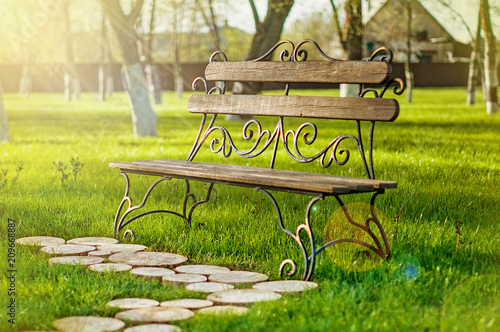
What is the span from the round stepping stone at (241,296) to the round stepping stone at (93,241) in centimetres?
154

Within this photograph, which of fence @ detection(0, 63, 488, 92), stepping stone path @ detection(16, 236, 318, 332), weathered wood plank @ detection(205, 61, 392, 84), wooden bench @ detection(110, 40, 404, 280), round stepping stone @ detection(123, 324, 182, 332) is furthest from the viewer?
fence @ detection(0, 63, 488, 92)

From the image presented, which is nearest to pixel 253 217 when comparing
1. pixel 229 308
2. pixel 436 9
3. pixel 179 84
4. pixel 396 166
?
pixel 229 308

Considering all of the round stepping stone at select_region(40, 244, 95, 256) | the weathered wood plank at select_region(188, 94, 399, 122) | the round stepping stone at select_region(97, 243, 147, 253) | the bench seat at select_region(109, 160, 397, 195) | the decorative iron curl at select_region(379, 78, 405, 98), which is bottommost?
the round stepping stone at select_region(97, 243, 147, 253)

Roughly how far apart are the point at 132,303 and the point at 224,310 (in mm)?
502

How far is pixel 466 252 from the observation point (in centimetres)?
419

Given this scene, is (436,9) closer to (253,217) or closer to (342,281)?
(253,217)

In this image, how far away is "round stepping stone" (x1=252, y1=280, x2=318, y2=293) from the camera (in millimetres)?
3488

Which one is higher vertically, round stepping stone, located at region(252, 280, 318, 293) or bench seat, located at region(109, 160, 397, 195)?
bench seat, located at region(109, 160, 397, 195)

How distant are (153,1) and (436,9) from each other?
37.9 feet

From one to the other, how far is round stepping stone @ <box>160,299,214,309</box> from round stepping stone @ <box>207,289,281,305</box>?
0.20 ft

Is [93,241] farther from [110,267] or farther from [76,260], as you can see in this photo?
[110,267]

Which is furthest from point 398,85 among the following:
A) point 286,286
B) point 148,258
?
point 148,258

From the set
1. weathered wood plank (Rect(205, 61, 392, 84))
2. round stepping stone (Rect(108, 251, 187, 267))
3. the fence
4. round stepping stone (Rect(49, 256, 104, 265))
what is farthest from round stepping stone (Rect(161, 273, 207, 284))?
the fence

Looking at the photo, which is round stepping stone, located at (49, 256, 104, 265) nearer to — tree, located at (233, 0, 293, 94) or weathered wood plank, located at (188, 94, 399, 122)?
weathered wood plank, located at (188, 94, 399, 122)
